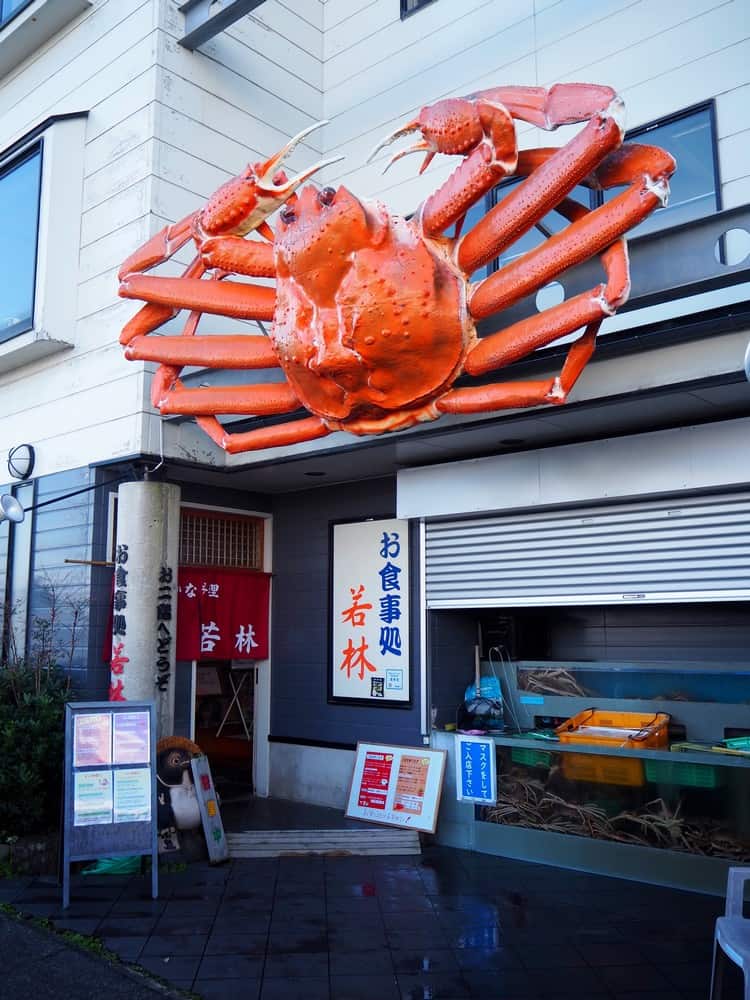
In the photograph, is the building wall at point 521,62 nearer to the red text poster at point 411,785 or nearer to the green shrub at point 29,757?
the red text poster at point 411,785

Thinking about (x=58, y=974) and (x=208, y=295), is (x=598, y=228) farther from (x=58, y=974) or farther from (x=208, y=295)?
(x=58, y=974)

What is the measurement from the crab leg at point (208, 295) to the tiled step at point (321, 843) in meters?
4.45

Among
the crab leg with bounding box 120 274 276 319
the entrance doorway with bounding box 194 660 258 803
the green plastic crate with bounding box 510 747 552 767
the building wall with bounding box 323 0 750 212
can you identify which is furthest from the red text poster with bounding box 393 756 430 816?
the building wall with bounding box 323 0 750 212

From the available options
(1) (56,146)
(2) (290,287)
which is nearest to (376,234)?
(2) (290,287)

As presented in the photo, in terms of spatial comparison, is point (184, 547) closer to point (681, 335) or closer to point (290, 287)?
point (290, 287)

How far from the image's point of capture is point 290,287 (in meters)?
4.91

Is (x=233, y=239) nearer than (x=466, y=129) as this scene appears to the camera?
No

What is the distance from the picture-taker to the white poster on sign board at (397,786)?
7.16 metres

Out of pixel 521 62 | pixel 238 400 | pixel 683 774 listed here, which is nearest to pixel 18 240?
pixel 238 400

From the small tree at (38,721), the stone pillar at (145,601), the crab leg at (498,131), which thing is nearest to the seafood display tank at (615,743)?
the stone pillar at (145,601)

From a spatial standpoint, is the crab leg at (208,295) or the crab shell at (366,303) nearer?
the crab shell at (366,303)

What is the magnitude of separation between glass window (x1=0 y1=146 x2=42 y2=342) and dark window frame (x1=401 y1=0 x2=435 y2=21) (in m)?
4.11

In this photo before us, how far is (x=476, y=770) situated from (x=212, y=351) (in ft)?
13.4

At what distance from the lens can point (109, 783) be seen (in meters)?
5.99
